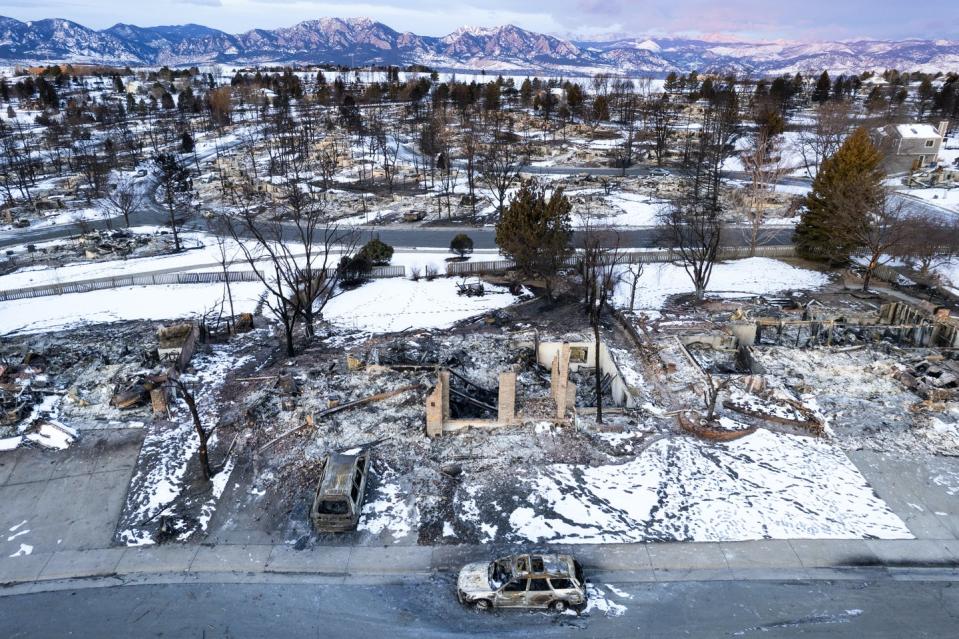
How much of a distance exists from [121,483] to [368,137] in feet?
197

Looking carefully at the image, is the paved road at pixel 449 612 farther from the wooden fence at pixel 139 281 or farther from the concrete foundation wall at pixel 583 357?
the wooden fence at pixel 139 281

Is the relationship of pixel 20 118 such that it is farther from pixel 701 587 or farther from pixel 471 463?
pixel 701 587

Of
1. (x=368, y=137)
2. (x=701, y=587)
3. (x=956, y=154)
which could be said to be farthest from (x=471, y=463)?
(x=956, y=154)

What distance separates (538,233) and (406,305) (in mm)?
7149

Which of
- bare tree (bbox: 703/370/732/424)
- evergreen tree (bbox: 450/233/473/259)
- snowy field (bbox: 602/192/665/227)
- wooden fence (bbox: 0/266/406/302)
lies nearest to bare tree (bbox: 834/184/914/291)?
snowy field (bbox: 602/192/665/227)

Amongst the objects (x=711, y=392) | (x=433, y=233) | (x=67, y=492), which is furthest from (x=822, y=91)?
(x=67, y=492)

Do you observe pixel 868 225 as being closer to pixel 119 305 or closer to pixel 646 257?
pixel 646 257

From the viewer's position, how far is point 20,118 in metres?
76.8

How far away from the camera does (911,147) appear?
172 ft

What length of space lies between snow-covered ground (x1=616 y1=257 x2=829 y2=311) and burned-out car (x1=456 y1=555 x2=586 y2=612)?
16855mm

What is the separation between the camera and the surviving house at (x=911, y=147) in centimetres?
5206

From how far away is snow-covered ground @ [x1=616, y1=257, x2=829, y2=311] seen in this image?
92.7 ft

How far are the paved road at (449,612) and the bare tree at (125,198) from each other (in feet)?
112

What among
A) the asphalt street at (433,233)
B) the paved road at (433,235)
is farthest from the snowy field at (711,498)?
the paved road at (433,235)
